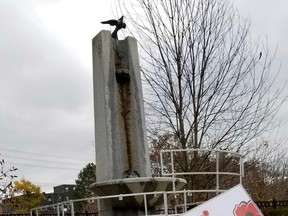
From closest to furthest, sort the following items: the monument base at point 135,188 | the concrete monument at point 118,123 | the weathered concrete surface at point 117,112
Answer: the monument base at point 135,188 → the concrete monument at point 118,123 → the weathered concrete surface at point 117,112

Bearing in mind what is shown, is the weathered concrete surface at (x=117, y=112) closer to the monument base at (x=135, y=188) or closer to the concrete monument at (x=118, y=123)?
the concrete monument at (x=118, y=123)

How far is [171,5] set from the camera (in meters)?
11.1

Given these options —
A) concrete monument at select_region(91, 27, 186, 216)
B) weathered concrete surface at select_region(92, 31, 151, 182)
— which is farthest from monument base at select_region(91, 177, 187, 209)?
weathered concrete surface at select_region(92, 31, 151, 182)

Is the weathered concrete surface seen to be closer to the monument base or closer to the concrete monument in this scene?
the concrete monument

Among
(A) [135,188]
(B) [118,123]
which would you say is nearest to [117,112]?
(B) [118,123]

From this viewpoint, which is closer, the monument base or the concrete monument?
the monument base

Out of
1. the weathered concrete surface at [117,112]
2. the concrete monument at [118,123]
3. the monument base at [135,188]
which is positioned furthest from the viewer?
the weathered concrete surface at [117,112]

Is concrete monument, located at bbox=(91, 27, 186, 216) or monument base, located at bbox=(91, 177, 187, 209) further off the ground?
concrete monument, located at bbox=(91, 27, 186, 216)

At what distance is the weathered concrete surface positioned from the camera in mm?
5945

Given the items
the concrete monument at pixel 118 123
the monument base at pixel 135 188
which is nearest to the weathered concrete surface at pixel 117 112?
the concrete monument at pixel 118 123

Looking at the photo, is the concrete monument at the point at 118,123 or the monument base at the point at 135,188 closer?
the monument base at the point at 135,188

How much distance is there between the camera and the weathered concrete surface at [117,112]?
5.95 meters

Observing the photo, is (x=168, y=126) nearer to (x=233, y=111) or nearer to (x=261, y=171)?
(x=233, y=111)

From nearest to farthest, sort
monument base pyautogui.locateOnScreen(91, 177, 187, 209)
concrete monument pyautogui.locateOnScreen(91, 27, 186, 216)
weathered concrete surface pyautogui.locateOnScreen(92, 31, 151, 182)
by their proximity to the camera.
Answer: monument base pyautogui.locateOnScreen(91, 177, 187, 209) → concrete monument pyautogui.locateOnScreen(91, 27, 186, 216) → weathered concrete surface pyautogui.locateOnScreen(92, 31, 151, 182)
